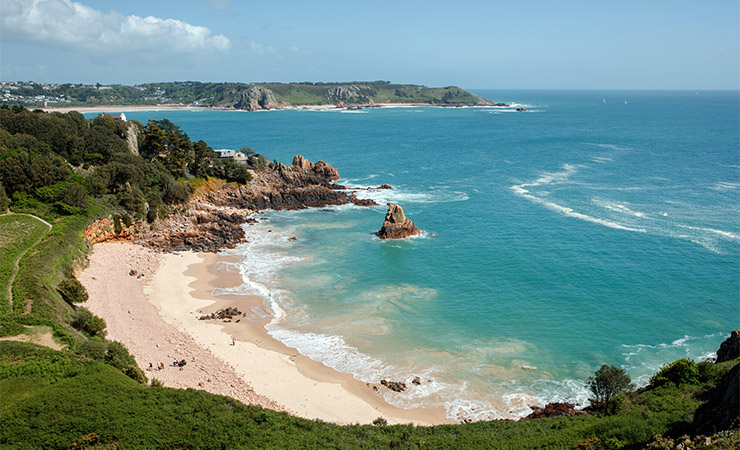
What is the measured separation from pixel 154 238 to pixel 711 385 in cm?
5384

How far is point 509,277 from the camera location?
46.3m

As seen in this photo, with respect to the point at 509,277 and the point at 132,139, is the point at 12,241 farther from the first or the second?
the point at 509,277

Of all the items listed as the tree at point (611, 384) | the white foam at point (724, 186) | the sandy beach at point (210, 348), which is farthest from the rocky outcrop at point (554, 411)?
the white foam at point (724, 186)

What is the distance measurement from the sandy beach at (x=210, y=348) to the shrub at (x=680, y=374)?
12.1 metres

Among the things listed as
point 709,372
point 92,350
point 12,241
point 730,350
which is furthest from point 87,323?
point 730,350

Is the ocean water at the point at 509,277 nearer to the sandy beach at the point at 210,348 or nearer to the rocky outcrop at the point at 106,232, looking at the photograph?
the sandy beach at the point at 210,348

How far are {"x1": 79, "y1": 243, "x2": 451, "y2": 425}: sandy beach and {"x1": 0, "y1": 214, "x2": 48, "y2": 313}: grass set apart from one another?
17.0 feet

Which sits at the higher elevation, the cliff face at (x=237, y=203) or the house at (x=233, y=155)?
the house at (x=233, y=155)

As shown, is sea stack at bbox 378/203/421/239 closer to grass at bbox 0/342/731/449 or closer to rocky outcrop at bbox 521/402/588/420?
rocky outcrop at bbox 521/402/588/420

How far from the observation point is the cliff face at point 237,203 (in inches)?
2210

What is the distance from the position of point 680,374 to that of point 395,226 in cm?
Result: 3787

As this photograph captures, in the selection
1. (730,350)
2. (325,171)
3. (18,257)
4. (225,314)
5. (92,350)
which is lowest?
(225,314)

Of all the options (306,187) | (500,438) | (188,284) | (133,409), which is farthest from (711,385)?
(306,187)

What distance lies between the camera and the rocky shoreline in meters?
54.8
